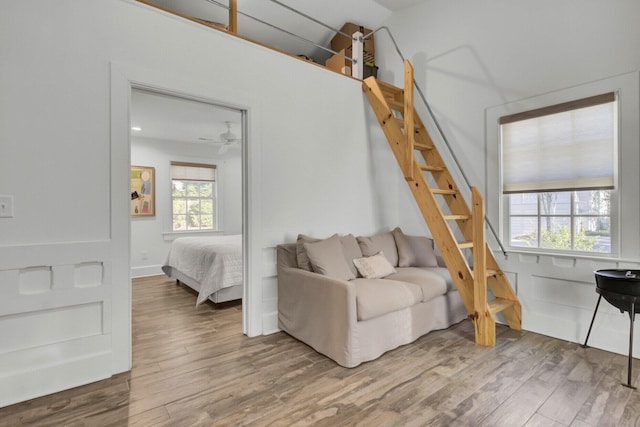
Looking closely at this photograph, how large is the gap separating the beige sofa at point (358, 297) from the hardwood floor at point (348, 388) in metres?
0.13

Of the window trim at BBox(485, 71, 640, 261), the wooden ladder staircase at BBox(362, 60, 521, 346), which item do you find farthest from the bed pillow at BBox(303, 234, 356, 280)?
the window trim at BBox(485, 71, 640, 261)

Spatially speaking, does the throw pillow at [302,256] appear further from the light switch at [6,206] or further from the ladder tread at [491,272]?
the light switch at [6,206]

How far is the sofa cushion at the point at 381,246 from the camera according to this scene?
3.39 m

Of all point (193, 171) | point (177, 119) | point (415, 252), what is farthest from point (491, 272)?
point (193, 171)

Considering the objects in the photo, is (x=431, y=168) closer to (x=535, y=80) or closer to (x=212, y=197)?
(x=535, y=80)

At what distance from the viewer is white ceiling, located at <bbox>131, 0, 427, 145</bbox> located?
3.72 m

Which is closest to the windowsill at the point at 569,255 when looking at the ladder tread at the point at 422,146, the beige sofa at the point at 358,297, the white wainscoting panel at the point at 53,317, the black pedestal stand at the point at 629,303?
the black pedestal stand at the point at 629,303

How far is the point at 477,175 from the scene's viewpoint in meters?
3.45

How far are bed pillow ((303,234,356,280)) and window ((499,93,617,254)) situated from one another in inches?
68.8

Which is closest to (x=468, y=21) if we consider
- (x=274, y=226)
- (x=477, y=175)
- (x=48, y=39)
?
(x=477, y=175)

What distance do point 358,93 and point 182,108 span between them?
2.40m

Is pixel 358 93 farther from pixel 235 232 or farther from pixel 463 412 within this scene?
pixel 235 232

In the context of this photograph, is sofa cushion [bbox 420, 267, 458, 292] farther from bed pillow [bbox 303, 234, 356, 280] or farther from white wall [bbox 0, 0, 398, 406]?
white wall [bbox 0, 0, 398, 406]

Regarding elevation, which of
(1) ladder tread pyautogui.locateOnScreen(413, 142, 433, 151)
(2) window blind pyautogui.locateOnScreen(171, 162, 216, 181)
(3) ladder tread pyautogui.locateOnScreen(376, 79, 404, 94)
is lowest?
(1) ladder tread pyautogui.locateOnScreen(413, 142, 433, 151)
